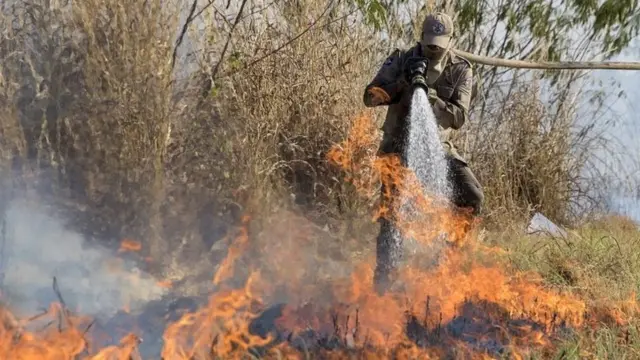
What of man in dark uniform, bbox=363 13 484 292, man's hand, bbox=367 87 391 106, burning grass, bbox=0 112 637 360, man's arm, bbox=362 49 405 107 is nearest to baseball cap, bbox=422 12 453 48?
man in dark uniform, bbox=363 13 484 292

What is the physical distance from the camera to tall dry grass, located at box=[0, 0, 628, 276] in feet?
13.6

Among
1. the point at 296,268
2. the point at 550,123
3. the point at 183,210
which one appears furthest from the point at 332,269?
the point at 550,123

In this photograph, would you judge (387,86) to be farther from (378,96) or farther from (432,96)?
(432,96)

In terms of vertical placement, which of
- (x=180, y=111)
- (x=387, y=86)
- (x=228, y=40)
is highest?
(x=228, y=40)

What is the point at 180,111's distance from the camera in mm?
4629

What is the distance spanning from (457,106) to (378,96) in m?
0.45

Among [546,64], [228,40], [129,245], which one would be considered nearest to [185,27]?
[228,40]

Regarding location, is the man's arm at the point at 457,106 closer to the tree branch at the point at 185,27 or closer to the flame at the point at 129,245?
the tree branch at the point at 185,27

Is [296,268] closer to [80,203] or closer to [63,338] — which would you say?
[80,203]

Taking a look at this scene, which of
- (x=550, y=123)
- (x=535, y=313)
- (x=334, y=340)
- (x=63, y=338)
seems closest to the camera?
(x=63, y=338)

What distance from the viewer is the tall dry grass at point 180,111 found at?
4.14 m

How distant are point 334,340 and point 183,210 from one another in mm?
1853

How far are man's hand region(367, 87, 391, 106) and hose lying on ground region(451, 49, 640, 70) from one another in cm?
74

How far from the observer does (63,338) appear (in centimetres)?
298
